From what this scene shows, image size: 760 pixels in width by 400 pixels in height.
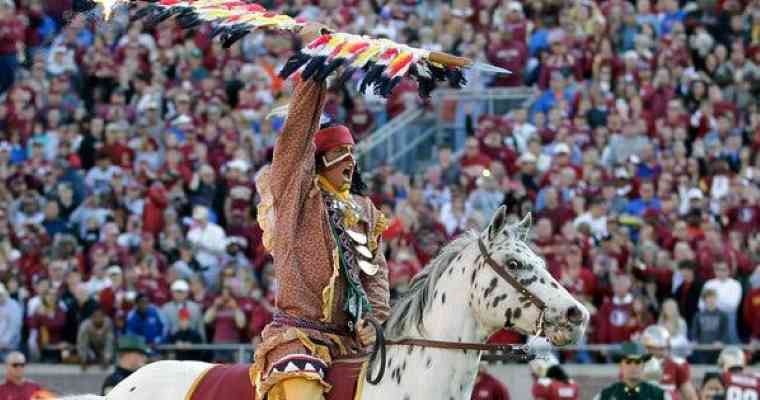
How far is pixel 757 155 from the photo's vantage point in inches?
840

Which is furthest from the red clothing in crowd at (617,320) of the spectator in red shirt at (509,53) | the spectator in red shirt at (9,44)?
the spectator in red shirt at (9,44)

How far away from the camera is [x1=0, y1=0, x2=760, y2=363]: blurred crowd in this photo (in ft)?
64.0

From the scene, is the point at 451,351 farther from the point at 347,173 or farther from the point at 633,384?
the point at 633,384

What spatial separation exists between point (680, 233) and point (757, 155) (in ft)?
7.21

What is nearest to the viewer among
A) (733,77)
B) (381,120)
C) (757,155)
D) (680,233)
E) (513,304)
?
(513,304)

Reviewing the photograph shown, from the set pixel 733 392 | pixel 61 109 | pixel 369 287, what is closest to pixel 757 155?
pixel 733 392

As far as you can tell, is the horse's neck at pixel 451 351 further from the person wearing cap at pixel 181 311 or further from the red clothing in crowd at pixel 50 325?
the red clothing in crowd at pixel 50 325

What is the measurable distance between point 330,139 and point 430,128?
1421 cm

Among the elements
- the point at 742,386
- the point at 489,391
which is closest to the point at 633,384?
the point at 489,391

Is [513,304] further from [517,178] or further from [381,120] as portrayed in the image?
[381,120]

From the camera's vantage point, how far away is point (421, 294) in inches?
391

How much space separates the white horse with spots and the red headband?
2.51 ft

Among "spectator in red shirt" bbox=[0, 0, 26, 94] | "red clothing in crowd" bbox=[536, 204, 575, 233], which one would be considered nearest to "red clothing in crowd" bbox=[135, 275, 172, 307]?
"red clothing in crowd" bbox=[536, 204, 575, 233]

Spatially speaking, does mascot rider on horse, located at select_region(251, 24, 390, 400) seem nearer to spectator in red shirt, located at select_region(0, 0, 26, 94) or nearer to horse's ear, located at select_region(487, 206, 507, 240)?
horse's ear, located at select_region(487, 206, 507, 240)
